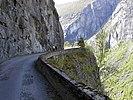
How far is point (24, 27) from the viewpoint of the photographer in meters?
51.9

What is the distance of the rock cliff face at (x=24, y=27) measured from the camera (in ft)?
132

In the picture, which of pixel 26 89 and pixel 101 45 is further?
pixel 101 45

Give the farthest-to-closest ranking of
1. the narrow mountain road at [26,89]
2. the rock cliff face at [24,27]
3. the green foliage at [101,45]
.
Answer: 1. the green foliage at [101,45]
2. the rock cliff face at [24,27]
3. the narrow mountain road at [26,89]

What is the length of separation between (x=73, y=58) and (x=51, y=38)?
44572 millimetres

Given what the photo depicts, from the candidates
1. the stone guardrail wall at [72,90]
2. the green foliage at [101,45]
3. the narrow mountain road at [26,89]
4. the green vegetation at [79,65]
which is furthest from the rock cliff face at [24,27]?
the stone guardrail wall at [72,90]

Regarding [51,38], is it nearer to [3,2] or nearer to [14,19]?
[14,19]

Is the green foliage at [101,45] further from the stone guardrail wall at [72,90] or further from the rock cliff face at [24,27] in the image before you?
the stone guardrail wall at [72,90]

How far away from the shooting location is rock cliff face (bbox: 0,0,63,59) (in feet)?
132

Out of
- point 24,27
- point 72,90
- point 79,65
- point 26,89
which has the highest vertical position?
point 24,27

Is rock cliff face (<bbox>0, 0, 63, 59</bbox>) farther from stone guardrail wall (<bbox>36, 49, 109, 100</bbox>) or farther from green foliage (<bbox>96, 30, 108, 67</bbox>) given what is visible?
stone guardrail wall (<bbox>36, 49, 109, 100</bbox>)

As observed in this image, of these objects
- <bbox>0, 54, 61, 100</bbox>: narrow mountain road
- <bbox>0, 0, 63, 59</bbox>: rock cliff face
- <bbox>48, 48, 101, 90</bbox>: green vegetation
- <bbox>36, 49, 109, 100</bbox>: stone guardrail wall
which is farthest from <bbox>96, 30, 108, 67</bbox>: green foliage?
<bbox>36, 49, 109, 100</bbox>: stone guardrail wall

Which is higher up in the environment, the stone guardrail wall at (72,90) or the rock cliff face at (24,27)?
the rock cliff face at (24,27)

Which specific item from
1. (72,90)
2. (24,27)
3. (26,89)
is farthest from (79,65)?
(72,90)

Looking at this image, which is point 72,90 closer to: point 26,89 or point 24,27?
point 26,89
